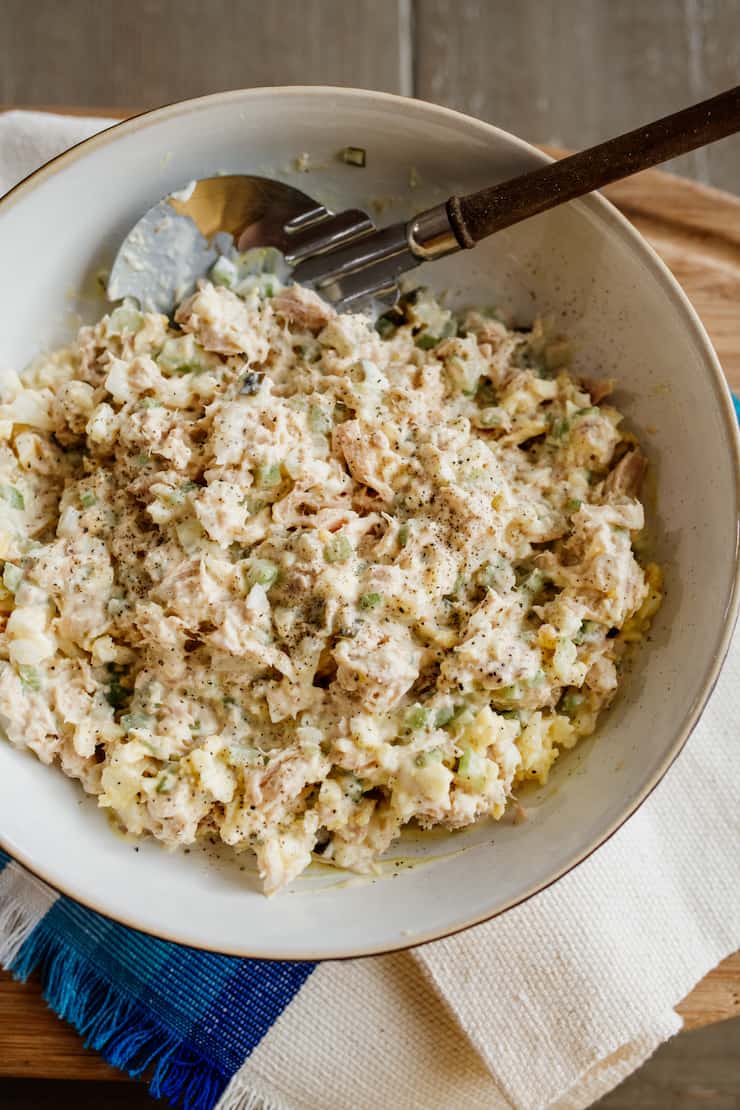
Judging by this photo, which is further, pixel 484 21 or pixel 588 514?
pixel 484 21

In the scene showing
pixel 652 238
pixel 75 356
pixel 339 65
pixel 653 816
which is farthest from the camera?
pixel 339 65

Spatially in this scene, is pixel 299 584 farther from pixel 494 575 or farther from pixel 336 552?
pixel 494 575

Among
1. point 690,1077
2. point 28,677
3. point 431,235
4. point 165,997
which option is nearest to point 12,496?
point 28,677

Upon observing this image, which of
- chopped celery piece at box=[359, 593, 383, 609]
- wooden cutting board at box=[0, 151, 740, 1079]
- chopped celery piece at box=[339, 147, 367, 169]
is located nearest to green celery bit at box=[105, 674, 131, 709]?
chopped celery piece at box=[359, 593, 383, 609]

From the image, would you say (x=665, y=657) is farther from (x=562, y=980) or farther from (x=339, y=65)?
(x=339, y=65)

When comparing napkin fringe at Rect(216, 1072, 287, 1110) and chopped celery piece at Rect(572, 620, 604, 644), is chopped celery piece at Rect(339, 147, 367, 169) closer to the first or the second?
chopped celery piece at Rect(572, 620, 604, 644)

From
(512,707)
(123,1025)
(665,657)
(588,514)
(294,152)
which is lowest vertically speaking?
(123,1025)

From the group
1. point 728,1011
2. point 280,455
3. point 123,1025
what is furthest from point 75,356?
point 728,1011
